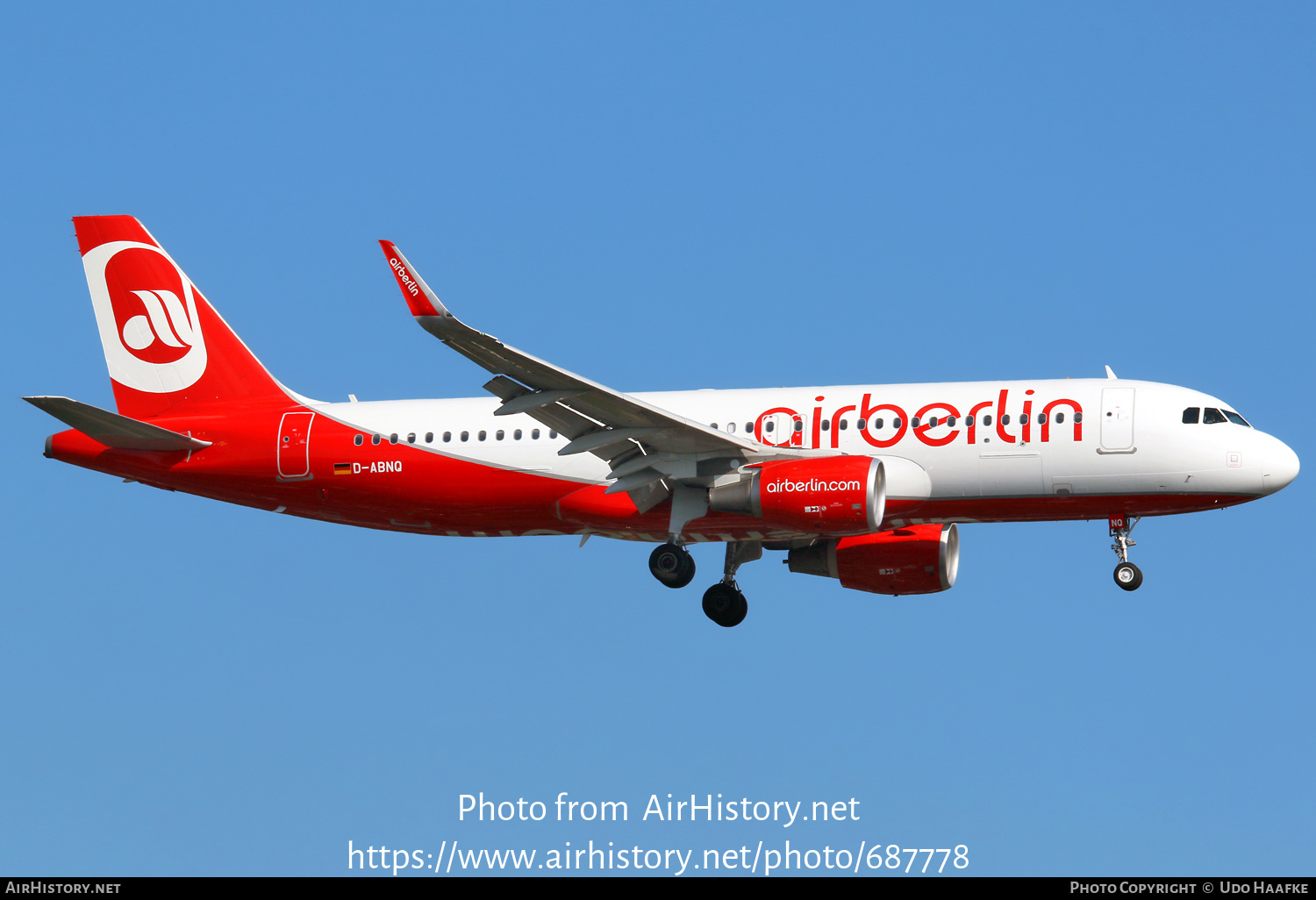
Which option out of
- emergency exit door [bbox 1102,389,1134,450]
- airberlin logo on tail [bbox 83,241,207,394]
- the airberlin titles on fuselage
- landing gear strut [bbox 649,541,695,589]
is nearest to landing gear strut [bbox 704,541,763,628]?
landing gear strut [bbox 649,541,695,589]

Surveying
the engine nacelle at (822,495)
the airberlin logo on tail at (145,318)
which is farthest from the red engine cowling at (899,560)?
the airberlin logo on tail at (145,318)

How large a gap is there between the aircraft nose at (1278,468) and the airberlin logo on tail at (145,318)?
24.1m

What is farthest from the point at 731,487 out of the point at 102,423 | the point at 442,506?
the point at 102,423

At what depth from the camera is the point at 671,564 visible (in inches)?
1500

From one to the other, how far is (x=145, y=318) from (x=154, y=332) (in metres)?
0.44

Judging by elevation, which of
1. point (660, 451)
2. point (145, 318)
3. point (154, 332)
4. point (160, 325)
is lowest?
point (660, 451)

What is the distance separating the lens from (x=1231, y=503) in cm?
3594

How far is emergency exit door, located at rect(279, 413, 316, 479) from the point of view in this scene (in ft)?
130

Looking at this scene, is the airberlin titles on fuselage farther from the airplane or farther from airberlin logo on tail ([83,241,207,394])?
airberlin logo on tail ([83,241,207,394])

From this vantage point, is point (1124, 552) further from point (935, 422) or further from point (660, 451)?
point (660, 451)

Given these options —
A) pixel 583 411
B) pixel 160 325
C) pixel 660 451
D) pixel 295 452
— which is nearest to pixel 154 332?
pixel 160 325

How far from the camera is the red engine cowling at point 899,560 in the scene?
131ft
